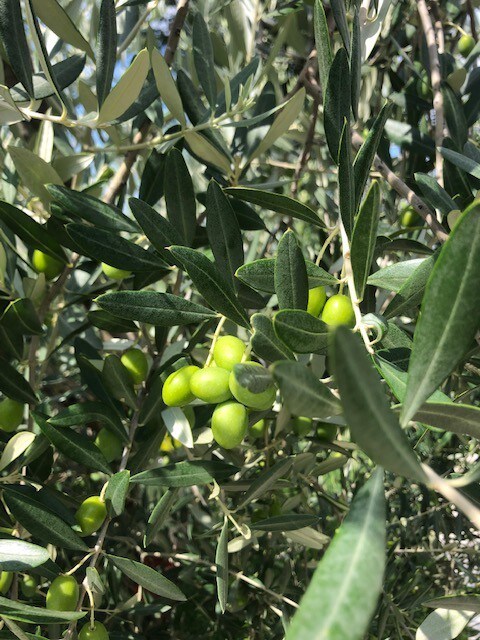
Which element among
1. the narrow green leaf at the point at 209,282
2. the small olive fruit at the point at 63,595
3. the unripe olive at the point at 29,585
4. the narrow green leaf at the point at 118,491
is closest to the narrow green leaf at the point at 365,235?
the narrow green leaf at the point at 209,282

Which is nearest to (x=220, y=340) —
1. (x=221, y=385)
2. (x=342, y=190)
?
(x=221, y=385)

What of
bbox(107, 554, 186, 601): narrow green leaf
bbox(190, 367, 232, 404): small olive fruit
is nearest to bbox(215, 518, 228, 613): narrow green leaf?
bbox(107, 554, 186, 601): narrow green leaf

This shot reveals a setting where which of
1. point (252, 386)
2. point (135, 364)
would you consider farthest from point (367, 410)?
point (135, 364)

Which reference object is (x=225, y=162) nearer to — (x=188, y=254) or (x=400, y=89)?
(x=188, y=254)

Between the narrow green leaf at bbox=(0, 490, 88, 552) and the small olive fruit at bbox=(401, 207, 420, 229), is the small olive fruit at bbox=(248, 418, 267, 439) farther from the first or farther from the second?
the small olive fruit at bbox=(401, 207, 420, 229)

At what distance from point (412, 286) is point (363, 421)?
1.08 feet

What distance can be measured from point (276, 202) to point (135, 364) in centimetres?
38

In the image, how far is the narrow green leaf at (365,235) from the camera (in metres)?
0.62

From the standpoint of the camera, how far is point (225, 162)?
1.08 m

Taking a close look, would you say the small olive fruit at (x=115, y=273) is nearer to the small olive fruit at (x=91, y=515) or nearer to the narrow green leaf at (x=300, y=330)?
the small olive fruit at (x=91, y=515)

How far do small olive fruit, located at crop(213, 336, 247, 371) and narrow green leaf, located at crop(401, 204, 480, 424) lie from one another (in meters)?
0.27

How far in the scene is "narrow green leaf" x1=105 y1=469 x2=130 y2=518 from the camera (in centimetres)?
84

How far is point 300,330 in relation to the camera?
0.60 m

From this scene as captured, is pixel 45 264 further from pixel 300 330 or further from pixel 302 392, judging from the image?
pixel 302 392
